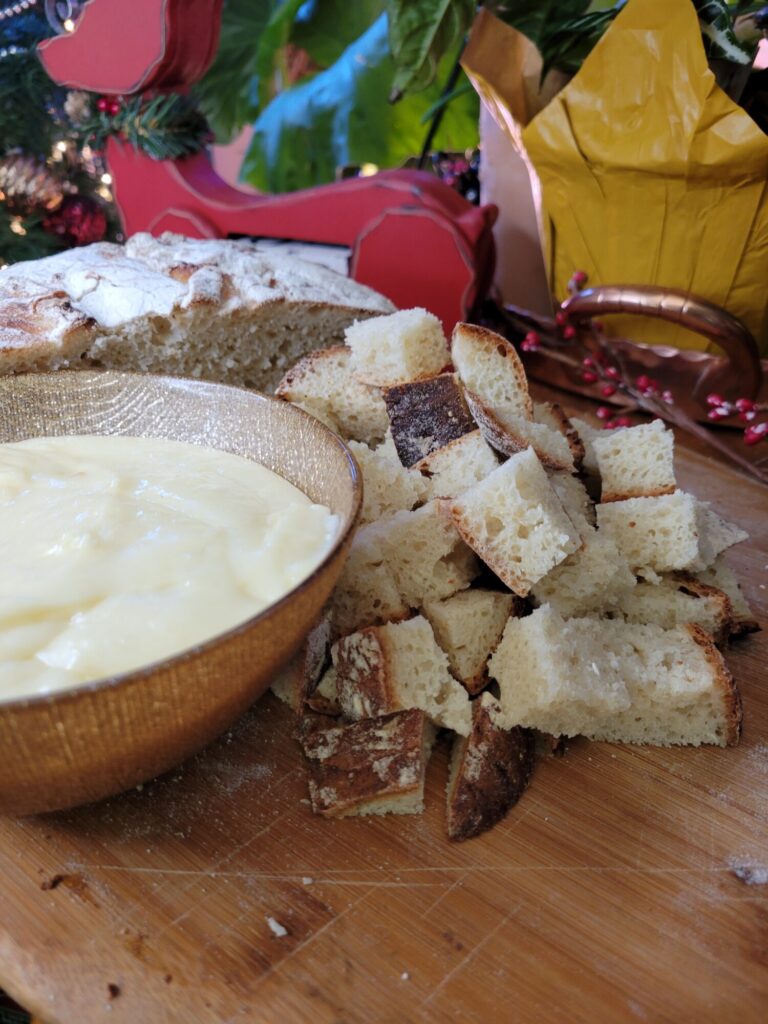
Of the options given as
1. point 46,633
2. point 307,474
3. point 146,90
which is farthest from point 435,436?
A: point 146,90

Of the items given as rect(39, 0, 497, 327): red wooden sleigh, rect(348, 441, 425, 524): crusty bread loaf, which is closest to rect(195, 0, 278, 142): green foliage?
rect(39, 0, 497, 327): red wooden sleigh

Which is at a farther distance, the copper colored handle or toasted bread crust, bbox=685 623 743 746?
the copper colored handle

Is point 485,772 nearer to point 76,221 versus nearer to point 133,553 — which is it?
point 133,553

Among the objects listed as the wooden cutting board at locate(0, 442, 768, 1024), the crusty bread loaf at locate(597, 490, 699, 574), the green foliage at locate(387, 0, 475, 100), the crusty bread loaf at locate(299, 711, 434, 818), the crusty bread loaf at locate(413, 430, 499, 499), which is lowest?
the wooden cutting board at locate(0, 442, 768, 1024)

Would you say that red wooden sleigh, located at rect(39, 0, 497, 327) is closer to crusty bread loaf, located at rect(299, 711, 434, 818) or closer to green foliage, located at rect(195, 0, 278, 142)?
green foliage, located at rect(195, 0, 278, 142)

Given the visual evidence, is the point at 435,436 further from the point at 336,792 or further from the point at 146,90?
the point at 146,90

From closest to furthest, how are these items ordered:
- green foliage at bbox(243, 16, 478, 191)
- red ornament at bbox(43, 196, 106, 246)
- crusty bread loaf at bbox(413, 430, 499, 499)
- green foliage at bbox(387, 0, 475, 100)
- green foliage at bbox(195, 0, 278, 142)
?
crusty bread loaf at bbox(413, 430, 499, 499) < green foliage at bbox(387, 0, 475, 100) < red ornament at bbox(43, 196, 106, 246) < green foliage at bbox(243, 16, 478, 191) < green foliage at bbox(195, 0, 278, 142)
